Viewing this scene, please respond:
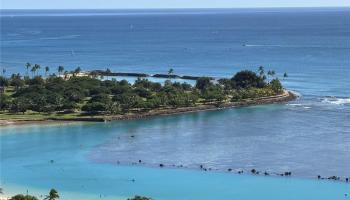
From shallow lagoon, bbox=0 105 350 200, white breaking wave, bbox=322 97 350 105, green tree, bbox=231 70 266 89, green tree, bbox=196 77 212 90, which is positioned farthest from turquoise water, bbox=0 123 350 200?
green tree, bbox=231 70 266 89

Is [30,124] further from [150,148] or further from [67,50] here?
[67,50]

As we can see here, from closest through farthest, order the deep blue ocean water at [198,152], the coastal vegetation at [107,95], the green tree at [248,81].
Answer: the deep blue ocean water at [198,152], the coastal vegetation at [107,95], the green tree at [248,81]

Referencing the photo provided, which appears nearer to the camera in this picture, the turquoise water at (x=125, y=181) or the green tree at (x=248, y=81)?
the turquoise water at (x=125, y=181)

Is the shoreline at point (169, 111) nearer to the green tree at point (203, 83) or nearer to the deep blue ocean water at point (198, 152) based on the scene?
the deep blue ocean water at point (198, 152)

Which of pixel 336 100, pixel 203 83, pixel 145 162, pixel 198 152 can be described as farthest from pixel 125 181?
pixel 336 100

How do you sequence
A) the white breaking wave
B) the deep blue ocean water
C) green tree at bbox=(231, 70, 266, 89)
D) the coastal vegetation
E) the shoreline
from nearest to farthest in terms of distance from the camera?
the deep blue ocean water → the shoreline → the coastal vegetation → the white breaking wave → green tree at bbox=(231, 70, 266, 89)

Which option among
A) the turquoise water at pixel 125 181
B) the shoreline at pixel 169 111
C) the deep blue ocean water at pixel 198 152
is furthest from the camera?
the shoreline at pixel 169 111

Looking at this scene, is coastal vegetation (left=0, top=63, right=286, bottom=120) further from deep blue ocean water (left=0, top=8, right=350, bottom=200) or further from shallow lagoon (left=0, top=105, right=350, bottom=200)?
shallow lagoon (left=0, top=105, right=350, bottom=200)

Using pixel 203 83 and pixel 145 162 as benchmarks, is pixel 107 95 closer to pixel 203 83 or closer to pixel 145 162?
pixel 203 83

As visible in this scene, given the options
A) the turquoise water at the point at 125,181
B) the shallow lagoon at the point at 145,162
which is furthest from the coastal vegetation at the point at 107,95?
the turquoise water at the point at 125,181
